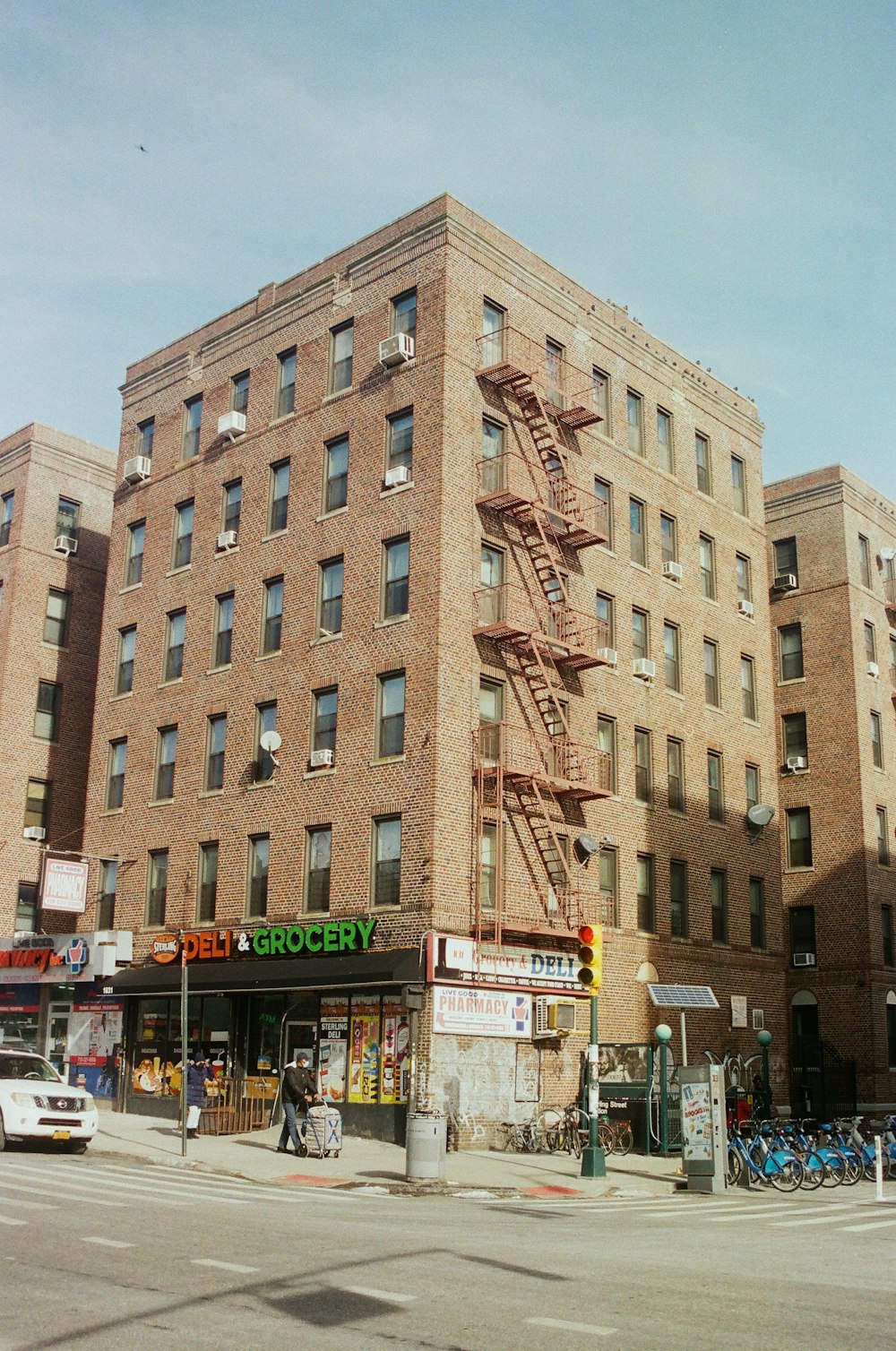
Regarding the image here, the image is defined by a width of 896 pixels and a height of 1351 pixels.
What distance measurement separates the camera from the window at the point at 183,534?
3859cm

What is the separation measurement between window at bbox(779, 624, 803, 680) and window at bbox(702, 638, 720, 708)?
7.60 m

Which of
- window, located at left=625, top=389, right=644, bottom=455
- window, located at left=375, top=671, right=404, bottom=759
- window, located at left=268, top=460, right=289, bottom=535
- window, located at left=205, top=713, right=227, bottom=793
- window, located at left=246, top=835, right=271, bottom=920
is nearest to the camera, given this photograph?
window, located at left=375, top=671, right=404, bottom=759

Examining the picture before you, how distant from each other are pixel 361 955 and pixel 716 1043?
39.7ft

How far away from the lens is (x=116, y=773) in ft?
127

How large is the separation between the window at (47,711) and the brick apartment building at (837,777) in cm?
2386

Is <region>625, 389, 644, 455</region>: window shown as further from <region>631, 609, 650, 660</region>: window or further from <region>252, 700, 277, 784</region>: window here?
<region>252, 700, 277, 784</region>: window

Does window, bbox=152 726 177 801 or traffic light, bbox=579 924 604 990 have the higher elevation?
window, bbox=152 726 177 801

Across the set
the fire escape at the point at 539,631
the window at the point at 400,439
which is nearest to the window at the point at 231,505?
the window at the point at 400,439

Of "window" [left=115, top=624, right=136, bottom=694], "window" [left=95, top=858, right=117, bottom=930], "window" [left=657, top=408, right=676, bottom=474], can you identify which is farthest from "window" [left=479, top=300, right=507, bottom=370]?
"window" [left=95, top=858, right=117, bottom=930]

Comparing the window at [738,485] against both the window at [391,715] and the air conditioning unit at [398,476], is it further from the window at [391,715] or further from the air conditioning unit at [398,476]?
the window at [391,715]

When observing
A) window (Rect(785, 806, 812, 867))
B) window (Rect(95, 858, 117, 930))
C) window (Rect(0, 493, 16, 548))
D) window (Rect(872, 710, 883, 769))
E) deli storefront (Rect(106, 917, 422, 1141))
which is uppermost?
window (Rect(0, 493, 16, 548))

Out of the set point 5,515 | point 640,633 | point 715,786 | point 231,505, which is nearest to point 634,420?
point 640,633

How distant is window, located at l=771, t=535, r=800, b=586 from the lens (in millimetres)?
47344

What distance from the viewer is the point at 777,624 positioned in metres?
46.8
